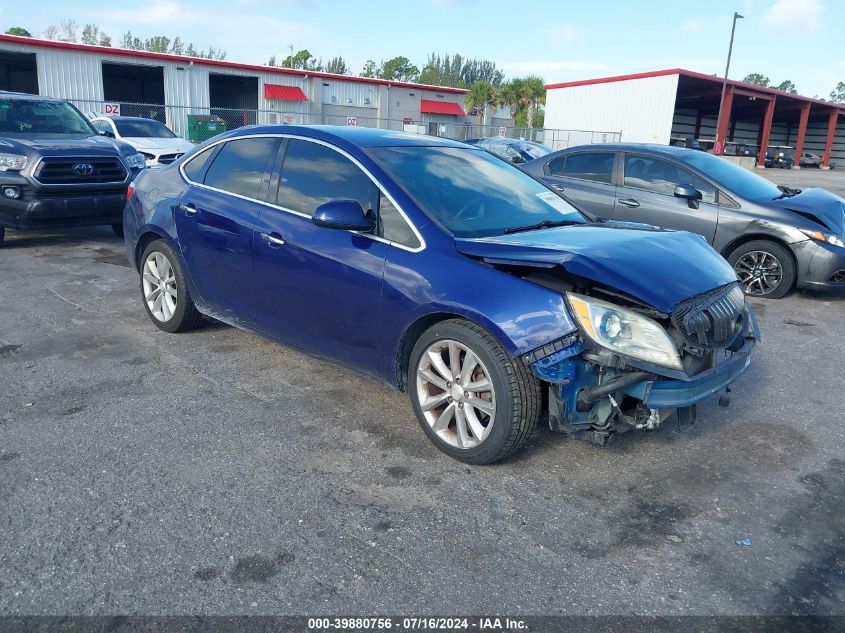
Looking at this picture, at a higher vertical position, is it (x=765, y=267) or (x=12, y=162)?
(x=12, y=162)

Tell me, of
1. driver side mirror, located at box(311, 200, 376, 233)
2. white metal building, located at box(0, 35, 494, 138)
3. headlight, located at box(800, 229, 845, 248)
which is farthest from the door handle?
white metal building, located at box(0, 35, 494, 138)

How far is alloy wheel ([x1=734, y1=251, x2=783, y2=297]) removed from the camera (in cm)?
760

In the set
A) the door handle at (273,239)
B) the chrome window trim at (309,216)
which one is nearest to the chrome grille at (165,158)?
the chrome window trim at (309,216)

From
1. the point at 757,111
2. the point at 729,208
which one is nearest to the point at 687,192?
the point at 729,208

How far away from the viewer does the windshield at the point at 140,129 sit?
15.1 metres

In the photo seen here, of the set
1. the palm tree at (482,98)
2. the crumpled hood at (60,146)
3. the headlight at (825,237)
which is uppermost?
the palm tree at (482,98)

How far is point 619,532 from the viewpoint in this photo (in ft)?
10.2

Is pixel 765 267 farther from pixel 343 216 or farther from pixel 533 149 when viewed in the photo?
pixel 533 149

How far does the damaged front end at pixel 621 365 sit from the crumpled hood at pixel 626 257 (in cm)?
8

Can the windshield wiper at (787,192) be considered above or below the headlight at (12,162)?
above

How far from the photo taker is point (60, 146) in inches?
352

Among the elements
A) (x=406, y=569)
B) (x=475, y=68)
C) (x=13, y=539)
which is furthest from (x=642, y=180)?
(x=475, y=68)

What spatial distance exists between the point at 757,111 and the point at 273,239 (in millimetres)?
53277

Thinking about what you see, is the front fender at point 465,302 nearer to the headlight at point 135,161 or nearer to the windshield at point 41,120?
the headlight at point 135,161
